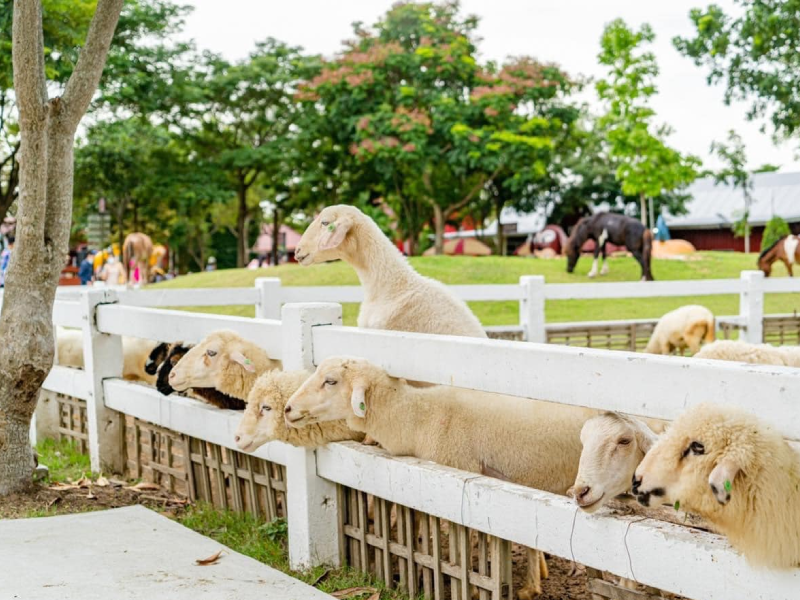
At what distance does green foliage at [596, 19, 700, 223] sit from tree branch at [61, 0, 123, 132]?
87.6 ft

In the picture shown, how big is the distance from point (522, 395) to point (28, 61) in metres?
3.80

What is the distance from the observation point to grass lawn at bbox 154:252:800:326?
17.6 meters

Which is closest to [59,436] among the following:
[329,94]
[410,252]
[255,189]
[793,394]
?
[793,394]

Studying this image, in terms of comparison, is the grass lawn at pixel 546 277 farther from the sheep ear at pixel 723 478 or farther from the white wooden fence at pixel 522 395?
the sheep ear at pixel 723 478

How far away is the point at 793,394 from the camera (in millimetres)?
2514

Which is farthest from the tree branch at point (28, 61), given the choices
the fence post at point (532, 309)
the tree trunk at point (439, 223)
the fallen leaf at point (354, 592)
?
the tree trunk at point (439, 223)

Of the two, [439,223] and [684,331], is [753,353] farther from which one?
[439,223]

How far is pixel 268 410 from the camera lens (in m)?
4.55

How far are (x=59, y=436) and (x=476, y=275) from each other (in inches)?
518

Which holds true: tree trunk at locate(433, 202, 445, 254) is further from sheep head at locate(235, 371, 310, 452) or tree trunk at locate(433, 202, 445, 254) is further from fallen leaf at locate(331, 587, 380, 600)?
fallen leaf at locate(331, 587, 380, 600)

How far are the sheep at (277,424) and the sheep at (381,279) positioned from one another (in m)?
1.29

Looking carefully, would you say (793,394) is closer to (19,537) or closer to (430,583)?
(430,583)

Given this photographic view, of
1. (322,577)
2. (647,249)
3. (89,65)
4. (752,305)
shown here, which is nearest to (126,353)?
(89,65)

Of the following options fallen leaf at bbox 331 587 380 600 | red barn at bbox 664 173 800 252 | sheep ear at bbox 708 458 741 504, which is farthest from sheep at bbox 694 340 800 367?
red barn at bbox 664 173 800 252
